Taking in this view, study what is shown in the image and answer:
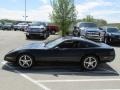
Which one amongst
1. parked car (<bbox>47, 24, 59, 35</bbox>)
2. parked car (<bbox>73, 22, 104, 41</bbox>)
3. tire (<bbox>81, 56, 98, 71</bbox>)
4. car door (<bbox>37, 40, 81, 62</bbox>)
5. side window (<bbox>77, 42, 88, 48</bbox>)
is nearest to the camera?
car door (<bbox>37, 40, 81, 62</bbox>)

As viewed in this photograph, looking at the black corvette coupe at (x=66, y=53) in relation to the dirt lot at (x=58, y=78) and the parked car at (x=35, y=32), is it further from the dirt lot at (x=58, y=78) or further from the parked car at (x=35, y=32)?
the parked car at (x=35, y=32)

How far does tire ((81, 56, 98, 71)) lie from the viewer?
471 inches

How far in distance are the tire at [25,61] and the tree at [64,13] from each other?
23.6 metres

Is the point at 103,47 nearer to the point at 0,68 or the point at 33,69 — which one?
the point at 33,69

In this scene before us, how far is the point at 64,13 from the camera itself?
116 ft

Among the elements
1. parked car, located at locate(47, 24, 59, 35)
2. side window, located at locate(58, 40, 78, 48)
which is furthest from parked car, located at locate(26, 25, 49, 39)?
side window, located at locate(58, 40, 78, 48)

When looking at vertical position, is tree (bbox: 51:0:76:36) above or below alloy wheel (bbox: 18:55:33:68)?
above

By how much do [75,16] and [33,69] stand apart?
24.5m

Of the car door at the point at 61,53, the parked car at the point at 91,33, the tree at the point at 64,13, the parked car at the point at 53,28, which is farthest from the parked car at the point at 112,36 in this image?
the parked car at the point at 53,28

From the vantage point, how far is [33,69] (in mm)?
11766

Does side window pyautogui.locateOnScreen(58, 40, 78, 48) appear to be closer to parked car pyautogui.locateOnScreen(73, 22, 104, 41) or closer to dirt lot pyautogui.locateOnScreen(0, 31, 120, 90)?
dirt lot pyautogui.locateOnScreen(0, 31, 120, 90)

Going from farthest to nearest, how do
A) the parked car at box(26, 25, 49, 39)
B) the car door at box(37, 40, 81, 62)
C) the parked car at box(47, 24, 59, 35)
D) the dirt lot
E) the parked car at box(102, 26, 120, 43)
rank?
the parked car at box(47, 24, 59, 35), the parked car at box(26, 25, 49, 39), the parked car at box(102, 26, 120, 43), the car door at box(37, 40, 81, 62), the dirt lot

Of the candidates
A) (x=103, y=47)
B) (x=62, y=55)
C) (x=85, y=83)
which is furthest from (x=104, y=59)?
(x=85, y=83)

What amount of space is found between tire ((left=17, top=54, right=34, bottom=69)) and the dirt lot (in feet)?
0.66
